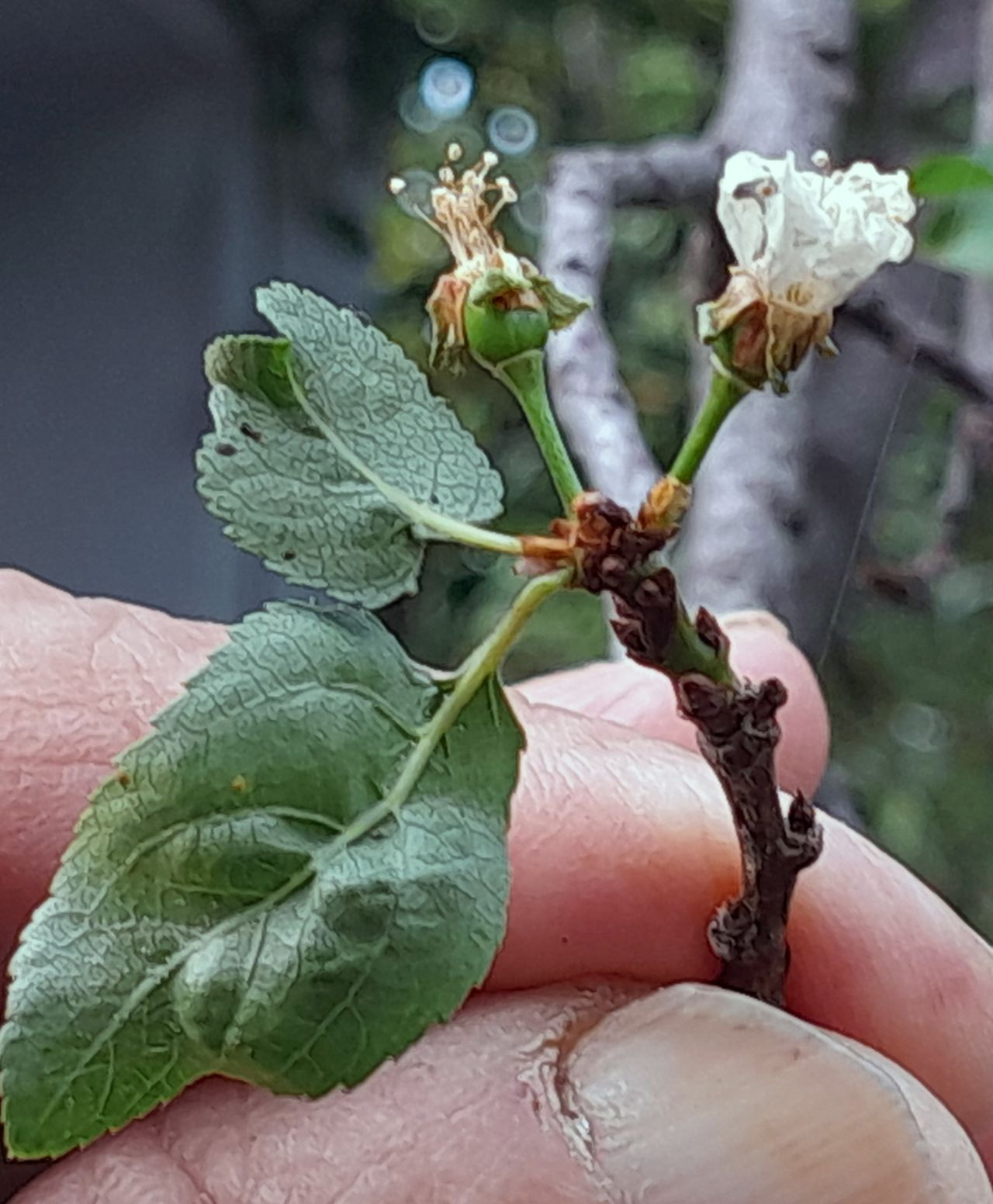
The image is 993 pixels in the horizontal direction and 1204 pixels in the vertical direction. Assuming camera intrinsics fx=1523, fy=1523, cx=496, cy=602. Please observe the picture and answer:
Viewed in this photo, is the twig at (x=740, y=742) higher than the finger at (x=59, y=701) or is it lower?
higher

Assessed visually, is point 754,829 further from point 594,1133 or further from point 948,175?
point 948,175

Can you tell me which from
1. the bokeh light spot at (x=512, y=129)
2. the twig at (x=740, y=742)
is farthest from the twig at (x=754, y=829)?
the bokeh light spot at (x=512, y=129)

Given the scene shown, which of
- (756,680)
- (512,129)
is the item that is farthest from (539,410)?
(512,129)

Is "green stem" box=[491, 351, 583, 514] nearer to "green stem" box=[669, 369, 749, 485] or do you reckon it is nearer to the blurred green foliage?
"green stem" box=[669, 369, 749, 485]

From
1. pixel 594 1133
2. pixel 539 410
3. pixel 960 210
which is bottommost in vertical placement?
pixel 594 1133

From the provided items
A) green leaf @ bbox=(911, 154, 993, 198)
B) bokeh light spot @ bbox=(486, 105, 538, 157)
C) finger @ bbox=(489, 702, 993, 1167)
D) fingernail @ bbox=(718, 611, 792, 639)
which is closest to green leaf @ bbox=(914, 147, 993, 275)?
green leaf @ bbox=(911, 154, 993, 198)

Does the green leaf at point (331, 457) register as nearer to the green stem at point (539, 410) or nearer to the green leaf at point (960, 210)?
the green stem at point (539, 410)

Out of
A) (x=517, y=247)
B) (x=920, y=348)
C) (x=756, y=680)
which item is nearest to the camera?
(x=756, y=680)
